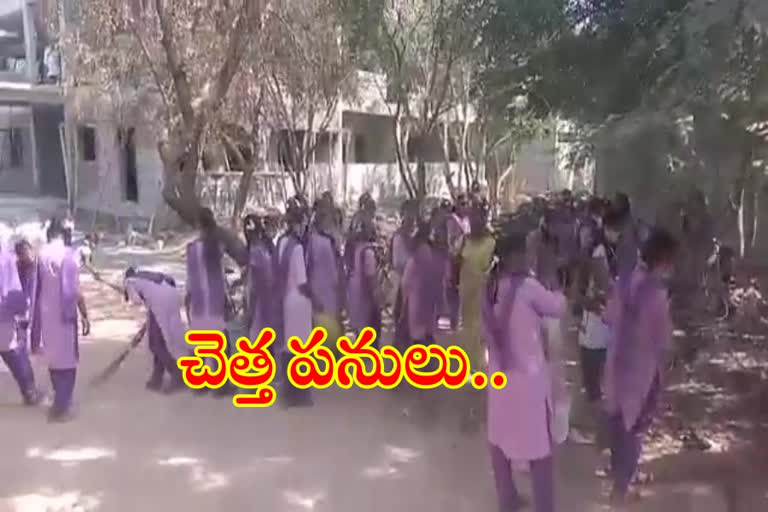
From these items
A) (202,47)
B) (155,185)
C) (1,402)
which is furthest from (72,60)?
(1,402)

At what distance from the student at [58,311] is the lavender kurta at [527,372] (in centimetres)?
331

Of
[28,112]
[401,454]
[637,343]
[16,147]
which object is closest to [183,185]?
[401,454]

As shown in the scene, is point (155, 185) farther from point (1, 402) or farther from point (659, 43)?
point (659, 43)

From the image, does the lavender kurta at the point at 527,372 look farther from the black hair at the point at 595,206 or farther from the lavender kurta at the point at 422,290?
the black hair at the point at 595,206

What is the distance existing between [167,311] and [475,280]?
2281mm

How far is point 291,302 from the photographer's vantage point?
6.09m

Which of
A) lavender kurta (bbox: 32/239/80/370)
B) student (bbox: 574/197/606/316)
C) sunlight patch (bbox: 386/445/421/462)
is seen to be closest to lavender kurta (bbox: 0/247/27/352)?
lavender kurta (bbox: 32/239/80/370)

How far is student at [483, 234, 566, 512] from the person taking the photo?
12.1ft

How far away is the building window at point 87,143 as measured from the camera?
2070cm

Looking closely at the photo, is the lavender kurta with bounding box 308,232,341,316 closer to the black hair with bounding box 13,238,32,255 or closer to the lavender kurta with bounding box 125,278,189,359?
the lavender kurta with bounding box 125,278,189,359

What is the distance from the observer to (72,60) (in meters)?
15.6

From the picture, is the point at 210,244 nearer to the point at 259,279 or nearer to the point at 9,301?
the point at 259,279

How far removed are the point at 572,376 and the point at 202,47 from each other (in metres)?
6.62

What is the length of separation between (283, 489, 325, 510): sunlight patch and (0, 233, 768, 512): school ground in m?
0.01
